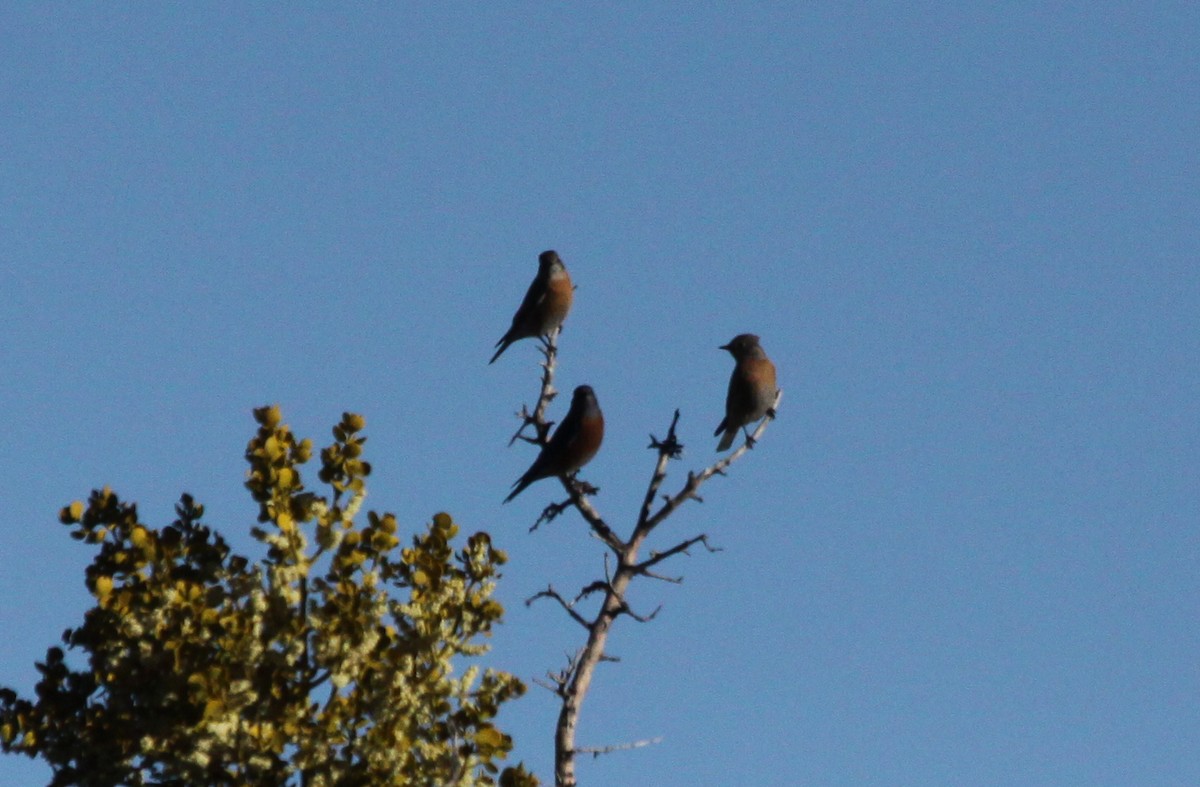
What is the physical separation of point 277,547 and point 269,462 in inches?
14.4

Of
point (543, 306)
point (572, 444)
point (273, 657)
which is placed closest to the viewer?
point (273, 657)

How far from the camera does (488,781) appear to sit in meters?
7.11

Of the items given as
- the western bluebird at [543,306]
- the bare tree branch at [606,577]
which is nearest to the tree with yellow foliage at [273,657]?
the bare tree branch at [606,577]

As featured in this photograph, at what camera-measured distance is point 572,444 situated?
1148 centimetres

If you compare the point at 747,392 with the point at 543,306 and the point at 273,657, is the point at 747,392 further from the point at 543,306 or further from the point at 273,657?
the point at 273,657

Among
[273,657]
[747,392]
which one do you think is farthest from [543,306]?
[273,657]

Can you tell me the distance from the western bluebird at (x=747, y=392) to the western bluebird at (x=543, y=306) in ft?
5.50

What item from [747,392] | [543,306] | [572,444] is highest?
[543,306]

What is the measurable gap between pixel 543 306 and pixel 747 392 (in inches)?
87.0

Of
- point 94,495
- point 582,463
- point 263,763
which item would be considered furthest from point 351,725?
point 582,463

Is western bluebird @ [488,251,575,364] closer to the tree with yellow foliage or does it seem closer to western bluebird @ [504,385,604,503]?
western bluebird @ [504,385,604,503]

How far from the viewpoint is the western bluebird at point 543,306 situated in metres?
14.2

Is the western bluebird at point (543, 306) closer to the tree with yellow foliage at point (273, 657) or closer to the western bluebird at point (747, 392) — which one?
the western bluebird at point (747, 392)

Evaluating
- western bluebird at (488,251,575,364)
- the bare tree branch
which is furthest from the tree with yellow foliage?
western bluebird at (488,251,575,364)
